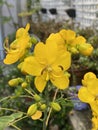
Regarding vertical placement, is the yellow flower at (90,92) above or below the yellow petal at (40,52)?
below

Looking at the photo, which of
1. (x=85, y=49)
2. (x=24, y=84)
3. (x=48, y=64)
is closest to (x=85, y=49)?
(x=85, y=49)

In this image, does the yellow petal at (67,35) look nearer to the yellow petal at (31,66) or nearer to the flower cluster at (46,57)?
the flower cluster at (46,57)

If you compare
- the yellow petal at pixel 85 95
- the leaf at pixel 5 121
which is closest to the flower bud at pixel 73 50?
the yellow petal at pixel 85 95

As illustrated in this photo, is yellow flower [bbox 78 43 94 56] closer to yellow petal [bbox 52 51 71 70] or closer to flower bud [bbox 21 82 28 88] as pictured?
yellow petal [bbox 52 51 71 70]

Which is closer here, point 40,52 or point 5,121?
point 40,52

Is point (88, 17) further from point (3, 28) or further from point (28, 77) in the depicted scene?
point (28, 77)

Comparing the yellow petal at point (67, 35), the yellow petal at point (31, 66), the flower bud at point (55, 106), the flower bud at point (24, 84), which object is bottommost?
the flower bud at point (55, 106)

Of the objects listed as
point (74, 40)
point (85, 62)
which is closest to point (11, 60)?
point (74, 40)

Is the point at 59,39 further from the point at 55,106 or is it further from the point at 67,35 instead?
the point at 55,106
